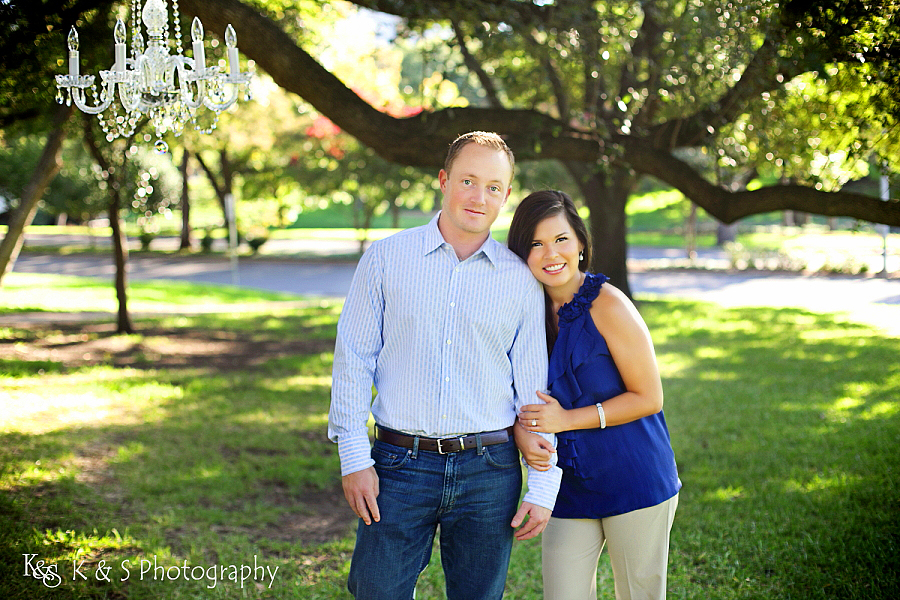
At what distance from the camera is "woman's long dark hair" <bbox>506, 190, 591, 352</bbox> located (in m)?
2.58

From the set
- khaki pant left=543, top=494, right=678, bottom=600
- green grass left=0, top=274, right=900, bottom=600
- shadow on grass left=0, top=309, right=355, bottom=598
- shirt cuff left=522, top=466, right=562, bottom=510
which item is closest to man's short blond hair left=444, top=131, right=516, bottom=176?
shirt cuff left=522, top=466, right=562, bottom=510

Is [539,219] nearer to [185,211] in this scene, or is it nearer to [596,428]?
[596,428]

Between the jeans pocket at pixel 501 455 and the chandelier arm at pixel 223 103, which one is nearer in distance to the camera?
the jeans pocket at pixel 501 455

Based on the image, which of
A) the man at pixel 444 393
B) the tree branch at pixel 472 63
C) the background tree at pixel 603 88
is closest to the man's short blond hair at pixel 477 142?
the man at pixel 444 393

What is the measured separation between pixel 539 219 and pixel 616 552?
124 centimetres

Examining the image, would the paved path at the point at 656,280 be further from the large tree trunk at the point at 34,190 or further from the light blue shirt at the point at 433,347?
the light blue shirt at the point at 433,347

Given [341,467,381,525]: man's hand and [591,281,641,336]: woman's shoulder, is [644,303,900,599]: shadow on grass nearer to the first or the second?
[591,281,641,336]: woman's shoulder

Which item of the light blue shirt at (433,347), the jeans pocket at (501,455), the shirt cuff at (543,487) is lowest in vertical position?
the shirt cuff at (543,487)

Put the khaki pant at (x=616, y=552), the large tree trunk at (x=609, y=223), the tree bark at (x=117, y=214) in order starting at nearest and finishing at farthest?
the khaki pant at (x=616, y=552) → the tree bark at (x=117, y=214) → the large tree trunk at (x=609, y=223)

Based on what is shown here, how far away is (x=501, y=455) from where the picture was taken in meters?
2.46

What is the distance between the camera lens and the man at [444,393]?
7.82 ft

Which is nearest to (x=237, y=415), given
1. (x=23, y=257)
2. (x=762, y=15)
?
(x=762, y=15)

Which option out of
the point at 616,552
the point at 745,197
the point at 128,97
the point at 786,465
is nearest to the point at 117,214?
the point at 128,97

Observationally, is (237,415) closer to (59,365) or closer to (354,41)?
(59,365)
